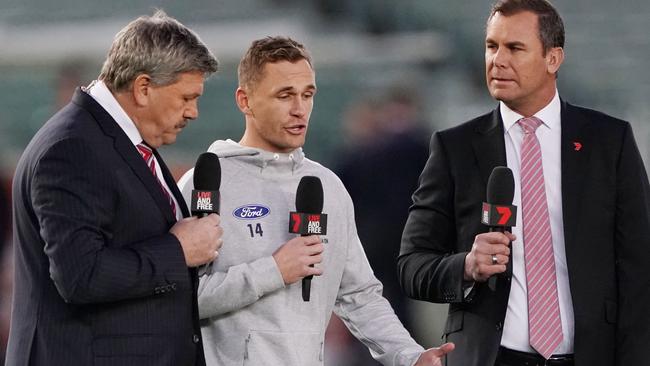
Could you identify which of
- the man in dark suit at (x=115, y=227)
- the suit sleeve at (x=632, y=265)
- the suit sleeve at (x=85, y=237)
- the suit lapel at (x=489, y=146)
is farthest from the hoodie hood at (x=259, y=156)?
the suit sleeve at (x=632, y=265)

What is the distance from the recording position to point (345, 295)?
3338 millimetres

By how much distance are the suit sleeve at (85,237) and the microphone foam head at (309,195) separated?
451 millimetres

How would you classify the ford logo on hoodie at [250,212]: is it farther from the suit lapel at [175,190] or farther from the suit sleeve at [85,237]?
the suit sleeve at [85,237]

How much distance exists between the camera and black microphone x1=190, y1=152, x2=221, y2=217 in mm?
2844

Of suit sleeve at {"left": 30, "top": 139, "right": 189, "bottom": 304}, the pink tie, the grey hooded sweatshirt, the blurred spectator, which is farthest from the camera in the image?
the blurred spectator


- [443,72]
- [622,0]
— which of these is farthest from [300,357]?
[622,0]

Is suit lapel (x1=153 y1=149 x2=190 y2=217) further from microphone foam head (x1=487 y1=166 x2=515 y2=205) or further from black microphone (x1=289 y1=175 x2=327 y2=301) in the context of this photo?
microphone foam head (x1=487 y1=166 x2=515 y2=205)

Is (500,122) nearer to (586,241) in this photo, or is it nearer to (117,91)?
(586,241)

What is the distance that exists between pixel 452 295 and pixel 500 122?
1.73 feet

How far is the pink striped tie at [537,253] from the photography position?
3193 mm

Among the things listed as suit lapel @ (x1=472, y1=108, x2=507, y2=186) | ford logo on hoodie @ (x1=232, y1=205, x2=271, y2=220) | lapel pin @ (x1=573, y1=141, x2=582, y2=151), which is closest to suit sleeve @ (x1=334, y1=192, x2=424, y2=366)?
ford logo on hoodie @ (x1=232, y1=205, x2=271, y2=220)

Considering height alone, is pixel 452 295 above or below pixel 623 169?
below

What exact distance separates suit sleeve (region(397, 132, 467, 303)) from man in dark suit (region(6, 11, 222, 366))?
0.77m

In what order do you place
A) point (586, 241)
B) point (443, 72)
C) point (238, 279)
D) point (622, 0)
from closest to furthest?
point (238, 279)
point (586, 241)
point (443, 72)
point (622, 0)
